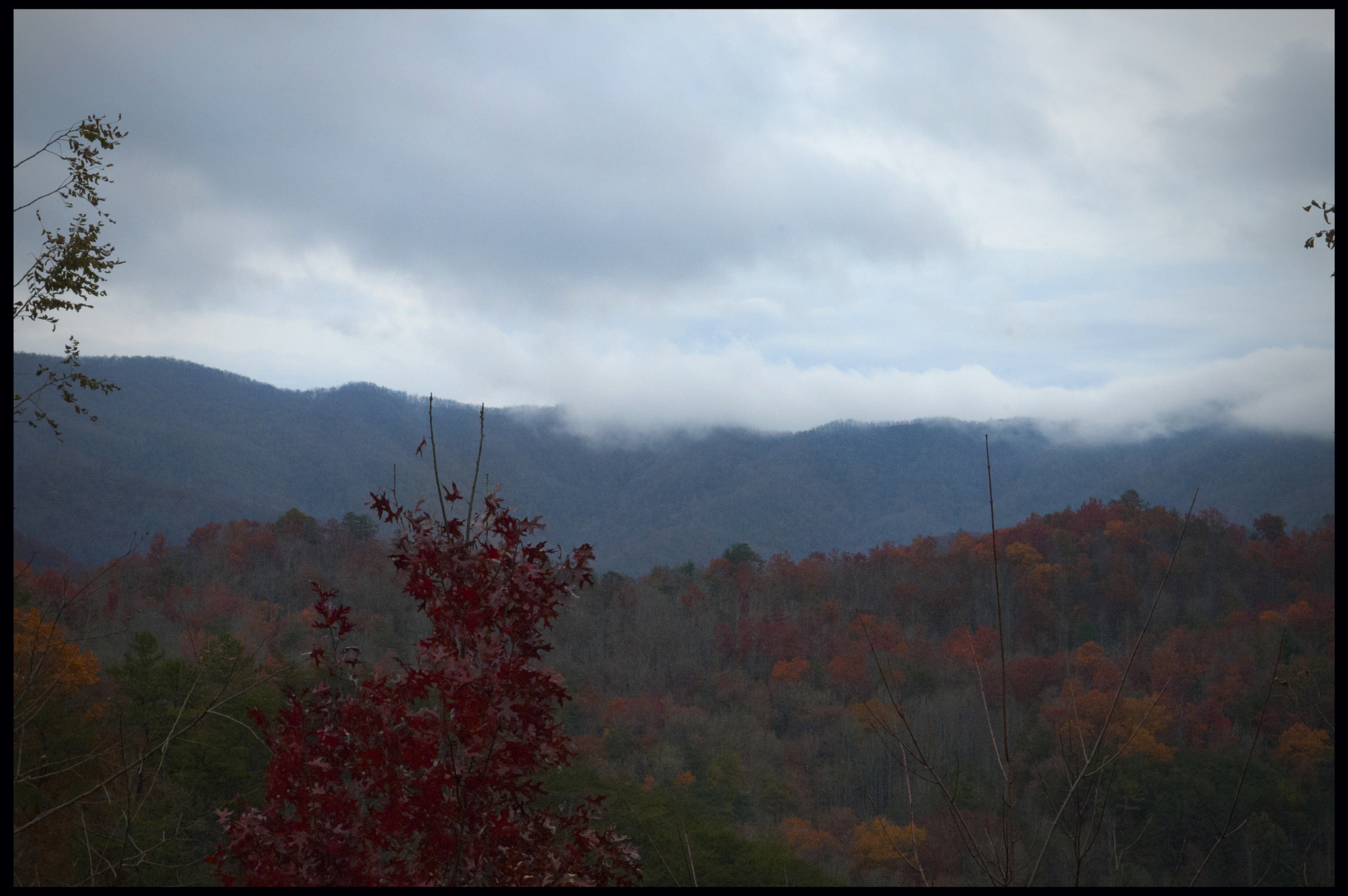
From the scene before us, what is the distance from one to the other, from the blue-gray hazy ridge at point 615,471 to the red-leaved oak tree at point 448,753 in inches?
2699

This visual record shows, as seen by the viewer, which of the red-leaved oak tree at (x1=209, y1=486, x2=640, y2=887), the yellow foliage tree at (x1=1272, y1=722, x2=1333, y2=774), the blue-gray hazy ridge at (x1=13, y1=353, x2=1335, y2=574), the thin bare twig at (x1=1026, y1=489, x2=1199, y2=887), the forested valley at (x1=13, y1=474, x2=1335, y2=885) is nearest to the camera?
the thin bare twig at (x1=1026, y1=489, x2=1199, y2=887)

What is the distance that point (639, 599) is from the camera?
63.1 m

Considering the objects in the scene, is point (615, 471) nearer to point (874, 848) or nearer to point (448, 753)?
point (874, 848)

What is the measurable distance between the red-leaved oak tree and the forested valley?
2206 mm

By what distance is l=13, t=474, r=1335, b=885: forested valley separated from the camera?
1923 cm

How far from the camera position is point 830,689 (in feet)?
173

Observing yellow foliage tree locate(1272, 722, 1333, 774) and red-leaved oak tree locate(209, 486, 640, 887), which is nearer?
red-leaved oak tree locate(209, 486, 640, 887)

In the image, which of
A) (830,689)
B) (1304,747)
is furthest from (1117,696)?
(830,689)

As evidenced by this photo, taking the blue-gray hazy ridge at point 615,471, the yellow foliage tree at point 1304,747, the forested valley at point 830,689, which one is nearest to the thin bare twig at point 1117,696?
the forested valley at point 830,689

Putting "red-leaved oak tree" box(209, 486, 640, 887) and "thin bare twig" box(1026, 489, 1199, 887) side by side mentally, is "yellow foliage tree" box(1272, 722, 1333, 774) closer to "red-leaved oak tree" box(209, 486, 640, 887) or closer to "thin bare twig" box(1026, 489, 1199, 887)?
"thin bare twig" box(1026, 489, 1199, 887)

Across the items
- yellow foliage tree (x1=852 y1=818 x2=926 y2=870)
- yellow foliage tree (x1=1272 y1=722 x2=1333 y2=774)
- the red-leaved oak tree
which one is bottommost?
yellow foliage tree (x1=852 y1=818 x2=926 y2=870)

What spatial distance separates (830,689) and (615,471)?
8545 cm

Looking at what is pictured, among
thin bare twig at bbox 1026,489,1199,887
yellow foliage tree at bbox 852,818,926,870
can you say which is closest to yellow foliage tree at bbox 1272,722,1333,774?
yellow foliage tree at bbox 852,818,926,870

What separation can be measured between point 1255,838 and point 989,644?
25.6m
